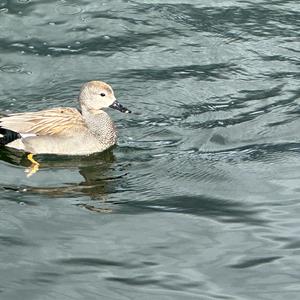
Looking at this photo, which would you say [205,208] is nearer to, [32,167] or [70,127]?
[32,167]

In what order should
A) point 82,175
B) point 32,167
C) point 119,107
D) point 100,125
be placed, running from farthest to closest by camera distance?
point 100,125
point 119,107
point 32,167
point 82,175

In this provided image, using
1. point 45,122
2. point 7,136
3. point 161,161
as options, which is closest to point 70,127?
point 45,122

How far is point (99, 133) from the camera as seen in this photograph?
12672mm

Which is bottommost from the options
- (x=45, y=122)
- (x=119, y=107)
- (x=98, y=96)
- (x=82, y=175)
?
(x=82, y=175)

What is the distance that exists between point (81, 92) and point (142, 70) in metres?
1.81

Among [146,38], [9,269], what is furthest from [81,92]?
[9,269]

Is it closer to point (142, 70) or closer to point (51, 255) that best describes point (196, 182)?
point (51, 255)

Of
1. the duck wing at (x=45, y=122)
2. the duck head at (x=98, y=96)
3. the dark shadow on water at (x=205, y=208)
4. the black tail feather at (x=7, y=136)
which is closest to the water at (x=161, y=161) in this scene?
the dark shadow on water at (x=205, y=208)

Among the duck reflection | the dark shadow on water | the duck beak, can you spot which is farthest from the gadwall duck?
the dark shadow on water

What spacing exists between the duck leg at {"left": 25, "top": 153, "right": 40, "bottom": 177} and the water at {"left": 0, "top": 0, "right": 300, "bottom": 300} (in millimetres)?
100

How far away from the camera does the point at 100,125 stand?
12.8m

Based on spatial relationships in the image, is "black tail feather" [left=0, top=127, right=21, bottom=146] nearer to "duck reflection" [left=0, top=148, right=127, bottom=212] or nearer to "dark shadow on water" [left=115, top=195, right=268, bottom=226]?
"duck reflection" [left=0, top=148, right=127, bottom=212]

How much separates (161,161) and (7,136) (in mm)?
1916

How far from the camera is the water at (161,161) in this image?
9.44m
